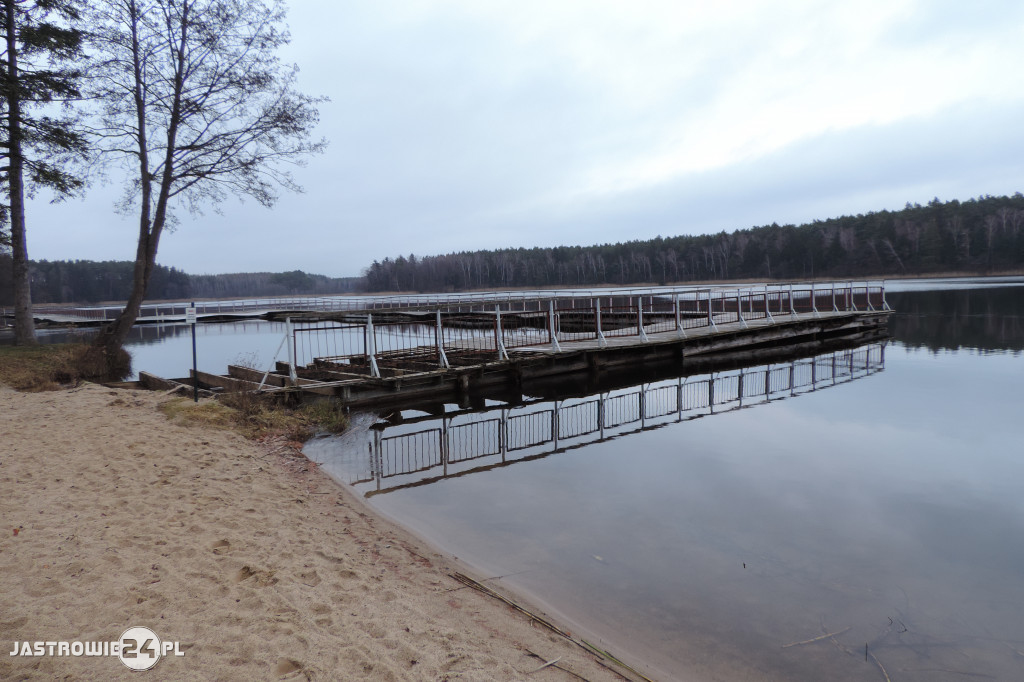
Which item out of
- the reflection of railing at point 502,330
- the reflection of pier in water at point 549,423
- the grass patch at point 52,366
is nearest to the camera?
the reflection of pier in water at point 549,423

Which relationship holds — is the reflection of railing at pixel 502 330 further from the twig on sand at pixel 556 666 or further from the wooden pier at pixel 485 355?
the twig on sand at pixel 556 666

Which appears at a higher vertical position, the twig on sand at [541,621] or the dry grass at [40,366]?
the dry grass at [40,366]

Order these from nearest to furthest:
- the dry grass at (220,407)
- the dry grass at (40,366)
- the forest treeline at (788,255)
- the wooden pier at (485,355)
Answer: the dry grass at (220,407)
the dry grass at (40,366)
the wooden pier at (485,355)
the forest treeline at (788,255)

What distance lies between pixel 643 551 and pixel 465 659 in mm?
2976

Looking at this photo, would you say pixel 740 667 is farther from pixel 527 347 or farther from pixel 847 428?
pixel 527 347

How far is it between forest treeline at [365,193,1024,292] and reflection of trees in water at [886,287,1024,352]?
50288 mm

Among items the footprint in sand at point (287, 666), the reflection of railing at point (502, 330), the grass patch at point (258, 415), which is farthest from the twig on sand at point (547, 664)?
the reflection of railing at point (502, 330)

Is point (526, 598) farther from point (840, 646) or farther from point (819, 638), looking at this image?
point (840, 646)

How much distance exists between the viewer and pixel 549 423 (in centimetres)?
1258

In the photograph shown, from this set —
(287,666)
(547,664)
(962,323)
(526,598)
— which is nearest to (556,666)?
(547,664)

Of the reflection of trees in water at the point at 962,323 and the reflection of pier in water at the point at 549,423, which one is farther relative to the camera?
the reflection of trees in water at the point at 962,323

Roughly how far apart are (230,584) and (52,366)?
591 inches

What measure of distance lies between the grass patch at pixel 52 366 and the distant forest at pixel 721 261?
6724cm

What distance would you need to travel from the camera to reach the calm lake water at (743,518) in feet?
14.6
